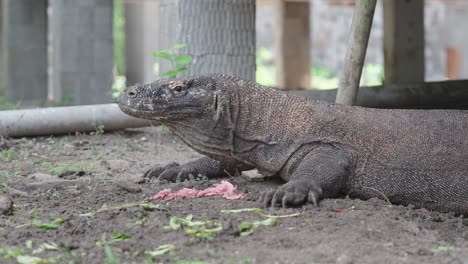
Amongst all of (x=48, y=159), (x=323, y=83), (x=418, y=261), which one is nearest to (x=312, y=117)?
(x=418, y=261)

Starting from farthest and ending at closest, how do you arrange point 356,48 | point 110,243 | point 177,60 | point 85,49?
point 85,49
point 177,60
point 356,48
point 110,243

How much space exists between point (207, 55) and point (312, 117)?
9.60 ft

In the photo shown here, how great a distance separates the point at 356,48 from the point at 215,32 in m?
1.99

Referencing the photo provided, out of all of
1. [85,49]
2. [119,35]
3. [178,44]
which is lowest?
[119,35]

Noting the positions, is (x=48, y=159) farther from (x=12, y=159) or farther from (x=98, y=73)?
(x=98, y=73)

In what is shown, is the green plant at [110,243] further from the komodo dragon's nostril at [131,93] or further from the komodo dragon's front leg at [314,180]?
the komodo dragon's nostril at [131,93]

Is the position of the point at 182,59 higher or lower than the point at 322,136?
higher

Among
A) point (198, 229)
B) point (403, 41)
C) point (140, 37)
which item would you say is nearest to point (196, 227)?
point (198, 229)

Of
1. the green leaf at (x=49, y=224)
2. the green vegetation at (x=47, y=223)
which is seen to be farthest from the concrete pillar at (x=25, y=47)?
the green leaf at (x=49, y=224)

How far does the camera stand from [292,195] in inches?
197

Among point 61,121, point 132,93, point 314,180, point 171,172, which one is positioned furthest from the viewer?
point 61,121

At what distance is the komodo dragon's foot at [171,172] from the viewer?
6.13 meters

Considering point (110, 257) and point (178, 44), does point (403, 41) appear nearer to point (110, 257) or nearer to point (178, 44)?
point (178, 44)

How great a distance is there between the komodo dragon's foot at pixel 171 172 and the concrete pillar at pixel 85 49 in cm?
676
